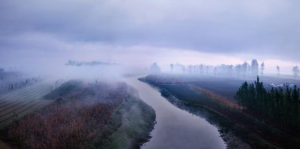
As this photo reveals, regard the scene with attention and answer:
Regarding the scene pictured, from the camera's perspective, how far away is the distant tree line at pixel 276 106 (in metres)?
29.4

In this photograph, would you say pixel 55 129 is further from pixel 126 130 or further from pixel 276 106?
pixel 276 106

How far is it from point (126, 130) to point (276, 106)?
2883 cm

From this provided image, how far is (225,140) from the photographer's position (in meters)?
32.1

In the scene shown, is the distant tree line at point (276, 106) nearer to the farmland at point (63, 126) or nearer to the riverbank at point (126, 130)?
the riverbank at point (126, 130)

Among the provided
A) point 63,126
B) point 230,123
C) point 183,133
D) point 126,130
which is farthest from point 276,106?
point 63,126

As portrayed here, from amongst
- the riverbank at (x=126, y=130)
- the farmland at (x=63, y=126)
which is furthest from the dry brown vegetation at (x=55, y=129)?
the riverbank at (x=126, y=130)

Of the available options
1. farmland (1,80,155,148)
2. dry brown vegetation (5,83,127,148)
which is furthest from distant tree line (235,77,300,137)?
dry brown vegetation (5,83,127,148)

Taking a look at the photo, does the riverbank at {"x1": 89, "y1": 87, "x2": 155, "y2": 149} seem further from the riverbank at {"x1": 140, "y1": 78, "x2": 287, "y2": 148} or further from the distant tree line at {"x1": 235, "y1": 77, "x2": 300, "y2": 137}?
the distant tree line at {"x1": 235, "y1": 77, "x2": 300, "y2": 137}

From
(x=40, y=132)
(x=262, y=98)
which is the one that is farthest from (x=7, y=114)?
(x=262, y=98)

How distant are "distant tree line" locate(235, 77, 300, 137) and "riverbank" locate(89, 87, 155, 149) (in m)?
23.7

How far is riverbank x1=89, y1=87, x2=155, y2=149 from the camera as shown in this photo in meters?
27.5

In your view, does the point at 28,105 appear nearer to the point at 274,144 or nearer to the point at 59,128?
the point at 59,128

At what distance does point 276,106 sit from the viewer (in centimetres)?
3306

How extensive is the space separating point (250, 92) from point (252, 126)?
12440mm
